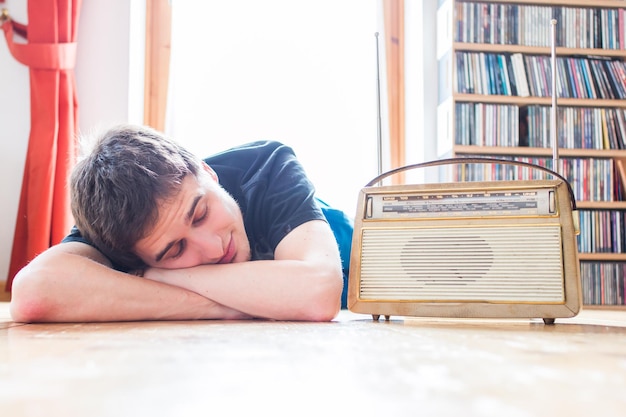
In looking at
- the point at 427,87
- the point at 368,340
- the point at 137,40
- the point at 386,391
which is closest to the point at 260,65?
the point at 137,40

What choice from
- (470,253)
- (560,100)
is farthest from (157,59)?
(470,253)

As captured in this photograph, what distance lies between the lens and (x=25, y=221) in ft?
9.93

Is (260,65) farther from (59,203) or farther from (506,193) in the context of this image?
(506,193)

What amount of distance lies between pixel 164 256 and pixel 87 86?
2.32 m

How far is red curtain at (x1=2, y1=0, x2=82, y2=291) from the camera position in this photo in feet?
9.65

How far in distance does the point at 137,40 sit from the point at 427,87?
153 cm

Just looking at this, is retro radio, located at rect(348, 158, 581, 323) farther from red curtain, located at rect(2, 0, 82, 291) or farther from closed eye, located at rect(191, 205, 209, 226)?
red curtain, located at rect(2, 0, 82, 291)

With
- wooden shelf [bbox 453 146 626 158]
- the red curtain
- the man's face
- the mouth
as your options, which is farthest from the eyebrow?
wooden shelf [bbox 453 146 626 158]

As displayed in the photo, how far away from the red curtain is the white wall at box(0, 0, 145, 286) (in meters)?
0.11

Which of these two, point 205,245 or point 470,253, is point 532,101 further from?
point 205,245

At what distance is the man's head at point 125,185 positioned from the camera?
1068mm

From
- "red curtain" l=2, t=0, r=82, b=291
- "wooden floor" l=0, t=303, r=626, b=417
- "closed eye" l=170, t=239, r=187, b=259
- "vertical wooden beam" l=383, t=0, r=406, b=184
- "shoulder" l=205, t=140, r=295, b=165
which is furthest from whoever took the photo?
"vertical wooden beam" l=383, t=0, r=406, b=184

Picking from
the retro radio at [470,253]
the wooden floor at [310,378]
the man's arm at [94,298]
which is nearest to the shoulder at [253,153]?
the retro radio at [470,253]

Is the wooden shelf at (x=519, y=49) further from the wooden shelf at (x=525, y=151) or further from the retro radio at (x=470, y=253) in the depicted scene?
the retro radio at (x=470, y=253)
